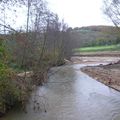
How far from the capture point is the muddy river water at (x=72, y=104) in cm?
1652

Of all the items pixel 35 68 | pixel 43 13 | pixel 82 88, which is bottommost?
pixel 82 88

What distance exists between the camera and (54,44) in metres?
50.8

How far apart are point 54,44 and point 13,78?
3373 centimetres

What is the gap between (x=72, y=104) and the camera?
63.6 feet

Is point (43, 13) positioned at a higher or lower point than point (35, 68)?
higher

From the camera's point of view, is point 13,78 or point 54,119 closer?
point 54,119

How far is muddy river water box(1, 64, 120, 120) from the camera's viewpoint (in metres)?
16.5

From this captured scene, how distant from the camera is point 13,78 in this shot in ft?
56.9

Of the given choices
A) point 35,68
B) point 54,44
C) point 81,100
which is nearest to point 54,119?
point 81,100

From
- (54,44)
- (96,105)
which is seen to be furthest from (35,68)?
(54,44)

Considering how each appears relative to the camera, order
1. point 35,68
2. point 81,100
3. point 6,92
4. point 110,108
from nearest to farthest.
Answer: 1. point 6,92
2. point 110,108
3. point 81,100
4. point 35,68

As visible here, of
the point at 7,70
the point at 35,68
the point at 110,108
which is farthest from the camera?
the point at 35,68

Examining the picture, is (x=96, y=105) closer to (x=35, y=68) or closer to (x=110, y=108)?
(x=110, y=108)

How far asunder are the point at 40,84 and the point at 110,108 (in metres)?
9.85
